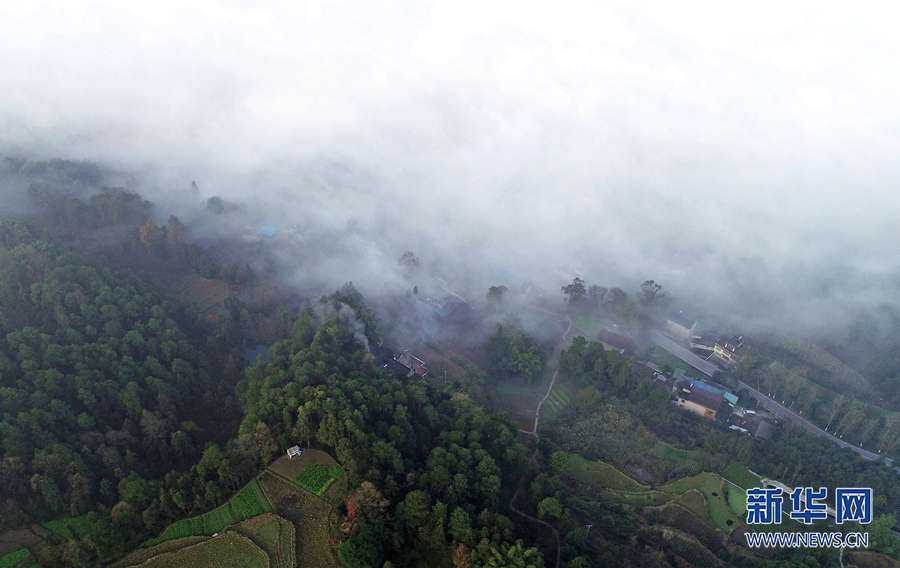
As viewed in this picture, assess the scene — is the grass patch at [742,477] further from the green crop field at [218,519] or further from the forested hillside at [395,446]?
the green crop field at [218,519]

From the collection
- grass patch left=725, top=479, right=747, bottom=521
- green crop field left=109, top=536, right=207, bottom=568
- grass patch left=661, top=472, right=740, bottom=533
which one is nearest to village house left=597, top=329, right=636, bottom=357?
grass patch left=661, top=472, right=740, bottom=533

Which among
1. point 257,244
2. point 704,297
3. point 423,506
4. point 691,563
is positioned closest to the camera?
point 423,506

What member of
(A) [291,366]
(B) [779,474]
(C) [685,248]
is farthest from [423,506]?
(C) [685,248]

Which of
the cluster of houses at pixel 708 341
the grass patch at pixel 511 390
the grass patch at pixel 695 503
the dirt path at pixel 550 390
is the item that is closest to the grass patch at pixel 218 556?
the dirt path at pixel 550 390

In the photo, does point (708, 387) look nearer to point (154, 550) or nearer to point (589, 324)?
point (589, 324)

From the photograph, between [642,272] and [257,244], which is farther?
[642,272]

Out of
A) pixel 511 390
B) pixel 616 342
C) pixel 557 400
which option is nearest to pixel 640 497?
pixel 557 400

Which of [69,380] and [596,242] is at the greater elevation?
[596,242]

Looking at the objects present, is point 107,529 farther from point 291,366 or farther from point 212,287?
point 212,287
